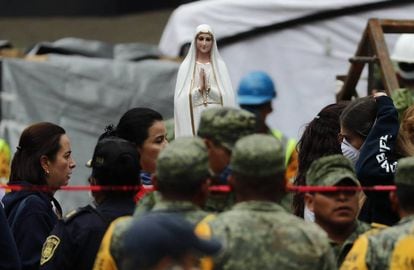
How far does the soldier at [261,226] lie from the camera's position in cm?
689

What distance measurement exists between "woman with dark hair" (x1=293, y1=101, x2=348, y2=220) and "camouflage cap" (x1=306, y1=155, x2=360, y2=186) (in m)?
0.93

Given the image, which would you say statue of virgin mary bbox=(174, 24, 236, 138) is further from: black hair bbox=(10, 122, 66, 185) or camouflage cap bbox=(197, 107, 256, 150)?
camouflage cap bbox=(197, 107, 256, 150)

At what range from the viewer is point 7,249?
841cm

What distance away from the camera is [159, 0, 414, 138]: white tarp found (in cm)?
1652

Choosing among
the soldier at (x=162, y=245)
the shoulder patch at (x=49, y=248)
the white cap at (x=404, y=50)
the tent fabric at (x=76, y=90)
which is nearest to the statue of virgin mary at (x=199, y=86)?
the shoulder patch at (x=49, y=248)

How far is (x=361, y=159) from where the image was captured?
8.51 metres

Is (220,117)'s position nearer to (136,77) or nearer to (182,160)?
(182,160)

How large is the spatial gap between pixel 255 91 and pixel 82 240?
3522 millimetres

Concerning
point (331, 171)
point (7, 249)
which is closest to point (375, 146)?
point (331, 171)

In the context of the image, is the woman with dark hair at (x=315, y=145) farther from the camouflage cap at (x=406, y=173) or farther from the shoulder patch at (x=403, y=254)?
the shoulder patch at (x=403, y=254)

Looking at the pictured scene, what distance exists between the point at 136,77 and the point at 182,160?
998 centimetres

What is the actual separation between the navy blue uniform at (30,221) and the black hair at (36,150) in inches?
5.0

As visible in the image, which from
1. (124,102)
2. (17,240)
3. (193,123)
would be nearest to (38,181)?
(17,240)

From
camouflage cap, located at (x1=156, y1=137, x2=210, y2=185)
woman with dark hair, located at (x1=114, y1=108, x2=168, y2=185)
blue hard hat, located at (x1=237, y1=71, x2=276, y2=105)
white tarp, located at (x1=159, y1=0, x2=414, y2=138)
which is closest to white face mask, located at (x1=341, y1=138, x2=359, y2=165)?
woman with dark hair, located at (x1=114, y1=108, x2=168, y2=185)
